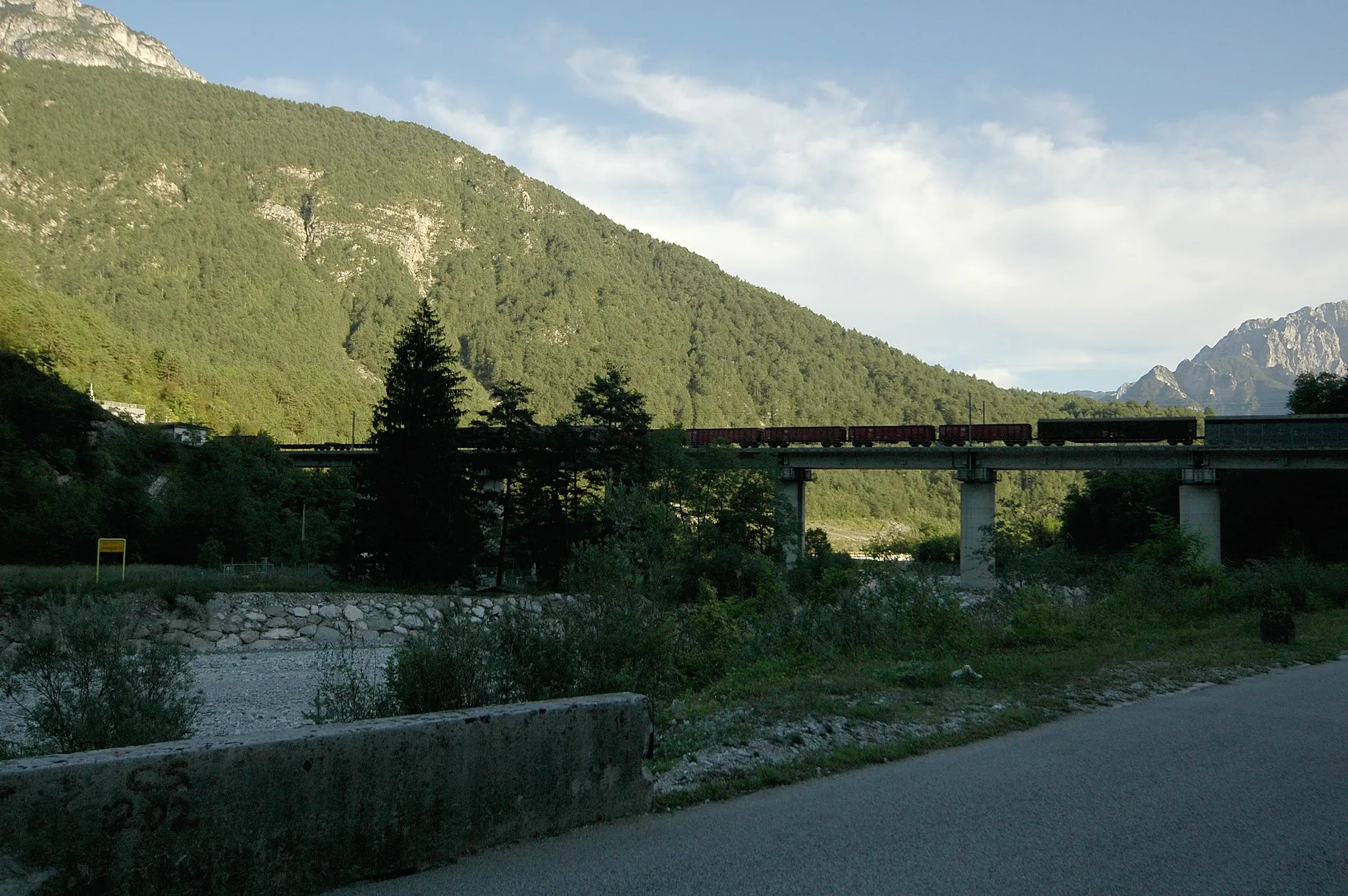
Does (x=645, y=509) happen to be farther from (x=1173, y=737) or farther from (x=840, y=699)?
(x=1173, y=737)

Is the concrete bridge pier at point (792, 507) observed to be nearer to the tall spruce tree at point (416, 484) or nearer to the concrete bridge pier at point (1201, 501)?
the tall spruce tree at point (416, 484)

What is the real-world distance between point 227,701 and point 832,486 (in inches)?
5465

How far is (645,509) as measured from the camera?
64.3 ft

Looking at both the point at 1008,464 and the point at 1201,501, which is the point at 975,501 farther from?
the point at 1201,501

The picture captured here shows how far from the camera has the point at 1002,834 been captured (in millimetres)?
5461

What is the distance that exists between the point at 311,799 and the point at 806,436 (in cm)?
6285

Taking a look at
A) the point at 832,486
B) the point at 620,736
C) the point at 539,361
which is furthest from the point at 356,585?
the point at 539,361

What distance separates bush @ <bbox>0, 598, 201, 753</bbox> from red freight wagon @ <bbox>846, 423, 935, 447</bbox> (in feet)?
186

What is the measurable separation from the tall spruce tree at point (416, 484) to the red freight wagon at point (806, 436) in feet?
106

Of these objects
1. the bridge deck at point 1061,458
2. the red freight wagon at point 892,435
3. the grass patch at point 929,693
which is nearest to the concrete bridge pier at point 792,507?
the bridge deck at point 1061,458

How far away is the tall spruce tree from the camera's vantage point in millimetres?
35531

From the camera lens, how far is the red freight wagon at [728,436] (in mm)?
67062

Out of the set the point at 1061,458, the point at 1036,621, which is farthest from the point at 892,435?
the point at 1036,621

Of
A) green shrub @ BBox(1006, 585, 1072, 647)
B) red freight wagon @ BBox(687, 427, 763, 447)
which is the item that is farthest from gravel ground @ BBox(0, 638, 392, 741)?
red freight wagon @ BBox(687, 427, 763, 447)
